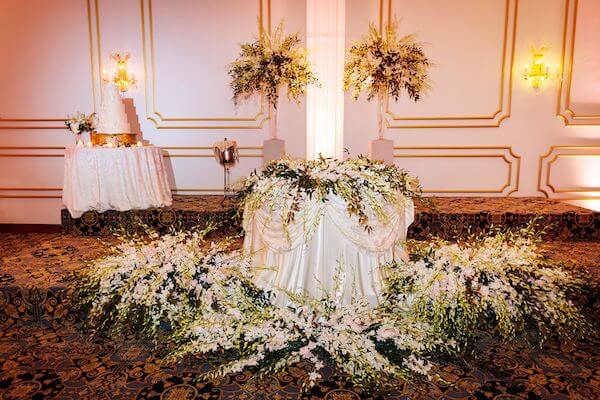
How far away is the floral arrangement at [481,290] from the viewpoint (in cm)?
232

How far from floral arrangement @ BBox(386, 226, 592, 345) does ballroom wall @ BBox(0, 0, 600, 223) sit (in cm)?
354

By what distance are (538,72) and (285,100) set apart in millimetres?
3390

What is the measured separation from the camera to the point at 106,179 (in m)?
4.40

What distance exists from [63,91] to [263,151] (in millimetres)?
3123

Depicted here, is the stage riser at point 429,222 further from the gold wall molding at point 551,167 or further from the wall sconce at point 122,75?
the wall sconce at point 122,75

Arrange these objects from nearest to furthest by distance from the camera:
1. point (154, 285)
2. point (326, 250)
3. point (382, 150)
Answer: point (154, 285)
point (326, 250)
point (382, 150)

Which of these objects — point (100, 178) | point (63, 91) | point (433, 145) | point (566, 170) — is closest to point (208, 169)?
point (100, 178)

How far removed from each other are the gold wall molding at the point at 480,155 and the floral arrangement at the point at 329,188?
3.25 m

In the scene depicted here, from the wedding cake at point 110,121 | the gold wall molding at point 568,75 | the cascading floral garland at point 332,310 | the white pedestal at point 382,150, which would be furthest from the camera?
the gold wall molding at point 568,75

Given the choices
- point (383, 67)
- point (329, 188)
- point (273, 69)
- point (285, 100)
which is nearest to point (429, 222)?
point (383, 67)

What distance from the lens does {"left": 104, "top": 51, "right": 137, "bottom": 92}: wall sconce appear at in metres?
5.96

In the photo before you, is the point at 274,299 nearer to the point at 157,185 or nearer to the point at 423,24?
the point at 157,185

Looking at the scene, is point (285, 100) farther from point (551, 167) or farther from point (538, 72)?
point (551, 167)

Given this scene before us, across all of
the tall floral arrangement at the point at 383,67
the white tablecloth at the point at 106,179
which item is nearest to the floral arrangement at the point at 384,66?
the tall floral arrangement at the point at 383,67
